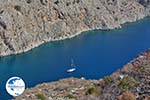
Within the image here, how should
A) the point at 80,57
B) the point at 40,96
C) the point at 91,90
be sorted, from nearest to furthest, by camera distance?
the point at 91,90, the point at 40,96, the point at 80,57

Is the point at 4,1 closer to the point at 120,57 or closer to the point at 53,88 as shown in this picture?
the point at 120,57

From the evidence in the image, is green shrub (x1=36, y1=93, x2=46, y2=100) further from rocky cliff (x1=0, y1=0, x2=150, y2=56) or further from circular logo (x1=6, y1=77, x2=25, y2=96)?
rocky cliff (x1=0, y1=0, x2=150, y2=56)

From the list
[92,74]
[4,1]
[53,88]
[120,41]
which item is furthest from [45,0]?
[53,88]

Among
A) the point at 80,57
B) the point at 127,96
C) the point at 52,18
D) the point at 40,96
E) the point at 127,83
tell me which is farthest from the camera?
the point at 52,18

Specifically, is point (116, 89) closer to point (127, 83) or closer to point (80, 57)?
point (127, 83)

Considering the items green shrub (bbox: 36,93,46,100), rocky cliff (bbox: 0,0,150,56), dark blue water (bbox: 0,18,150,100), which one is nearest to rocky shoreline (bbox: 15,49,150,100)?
green shrub (bbox: 36,93,46,100)

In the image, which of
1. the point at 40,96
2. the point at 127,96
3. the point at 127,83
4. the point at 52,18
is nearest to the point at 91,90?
the point at 127,83
